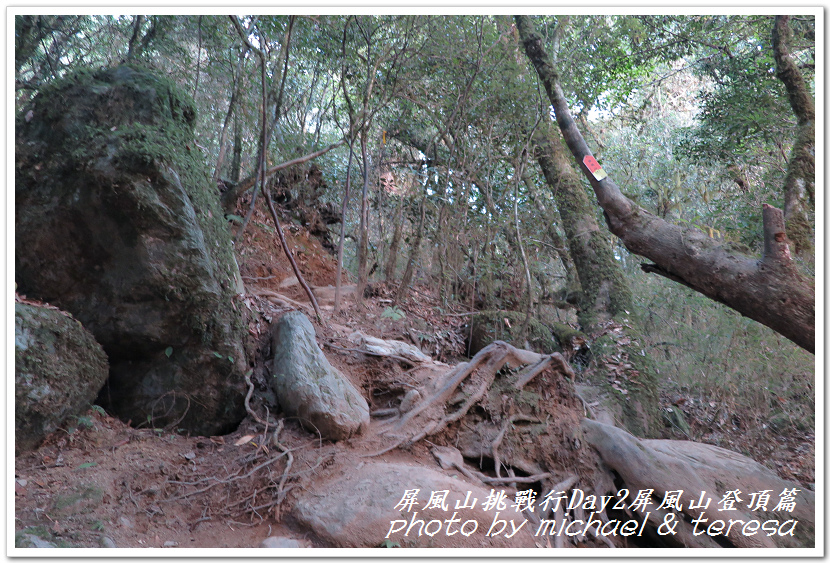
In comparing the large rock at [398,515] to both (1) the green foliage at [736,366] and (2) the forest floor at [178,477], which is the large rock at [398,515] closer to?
(2) the forest floor at [178,477]

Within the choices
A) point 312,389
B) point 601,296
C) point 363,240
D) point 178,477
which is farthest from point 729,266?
point 178,477

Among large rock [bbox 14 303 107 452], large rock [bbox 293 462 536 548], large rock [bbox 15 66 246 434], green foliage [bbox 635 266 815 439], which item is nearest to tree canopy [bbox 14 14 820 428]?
green foliage [bbox 635 266 815 439]

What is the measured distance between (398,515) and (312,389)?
4.14ft

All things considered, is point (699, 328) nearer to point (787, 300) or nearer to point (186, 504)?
point (787, 300)

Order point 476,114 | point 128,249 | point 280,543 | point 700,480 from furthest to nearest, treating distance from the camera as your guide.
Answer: point 476,114 → point 700,480 → point 128,249 → point 280,543

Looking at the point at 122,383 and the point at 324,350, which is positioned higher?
the point at 324,350

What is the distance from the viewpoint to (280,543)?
122 inches

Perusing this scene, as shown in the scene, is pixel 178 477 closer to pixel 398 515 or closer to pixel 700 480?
pixel 398 515

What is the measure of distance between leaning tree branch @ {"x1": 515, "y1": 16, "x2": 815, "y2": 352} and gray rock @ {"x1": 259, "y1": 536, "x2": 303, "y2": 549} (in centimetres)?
389

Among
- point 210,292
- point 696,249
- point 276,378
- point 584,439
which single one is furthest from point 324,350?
point 696,249

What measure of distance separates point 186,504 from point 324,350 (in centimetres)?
196

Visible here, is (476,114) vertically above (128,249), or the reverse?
(476,114)

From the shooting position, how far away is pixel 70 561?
2.52 m

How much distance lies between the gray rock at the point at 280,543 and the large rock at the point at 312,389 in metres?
0.95
